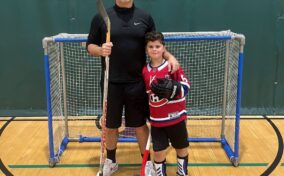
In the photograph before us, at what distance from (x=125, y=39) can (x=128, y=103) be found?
544 millimetres

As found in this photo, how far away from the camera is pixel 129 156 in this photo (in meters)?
3.68

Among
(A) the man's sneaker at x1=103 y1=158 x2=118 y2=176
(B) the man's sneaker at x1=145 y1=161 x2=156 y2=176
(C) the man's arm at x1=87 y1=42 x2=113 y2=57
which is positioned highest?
(C) the man's arm at x1=87 y1=42 x2=113 y2=57

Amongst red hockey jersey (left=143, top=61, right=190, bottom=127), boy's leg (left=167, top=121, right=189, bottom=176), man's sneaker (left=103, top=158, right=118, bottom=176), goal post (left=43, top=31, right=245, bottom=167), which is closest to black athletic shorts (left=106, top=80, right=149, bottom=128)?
red hockey jersey (left=143, top=61, right=190, bottom=127)

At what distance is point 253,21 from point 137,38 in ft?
7.75

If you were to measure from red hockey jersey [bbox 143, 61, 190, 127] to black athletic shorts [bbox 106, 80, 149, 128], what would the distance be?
105 mm

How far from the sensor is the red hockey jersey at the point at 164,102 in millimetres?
2800

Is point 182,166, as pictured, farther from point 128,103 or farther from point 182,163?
point 128,103

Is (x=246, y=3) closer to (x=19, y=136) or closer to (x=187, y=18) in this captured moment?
(x=187, y=18)

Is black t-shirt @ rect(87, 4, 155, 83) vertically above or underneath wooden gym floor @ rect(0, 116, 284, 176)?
above

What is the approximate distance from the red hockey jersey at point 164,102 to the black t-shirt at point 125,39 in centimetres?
12

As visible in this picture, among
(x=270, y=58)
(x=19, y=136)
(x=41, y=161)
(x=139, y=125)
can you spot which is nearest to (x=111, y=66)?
(x=139, y=125)

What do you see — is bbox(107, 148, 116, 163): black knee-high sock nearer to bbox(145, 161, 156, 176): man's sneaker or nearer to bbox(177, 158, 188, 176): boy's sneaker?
bbox(145, 161, 156, 176): man's sneaker

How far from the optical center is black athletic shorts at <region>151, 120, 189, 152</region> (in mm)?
2893

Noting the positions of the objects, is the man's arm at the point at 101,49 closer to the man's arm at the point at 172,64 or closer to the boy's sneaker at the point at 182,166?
the man's arm at the point at 172,64
